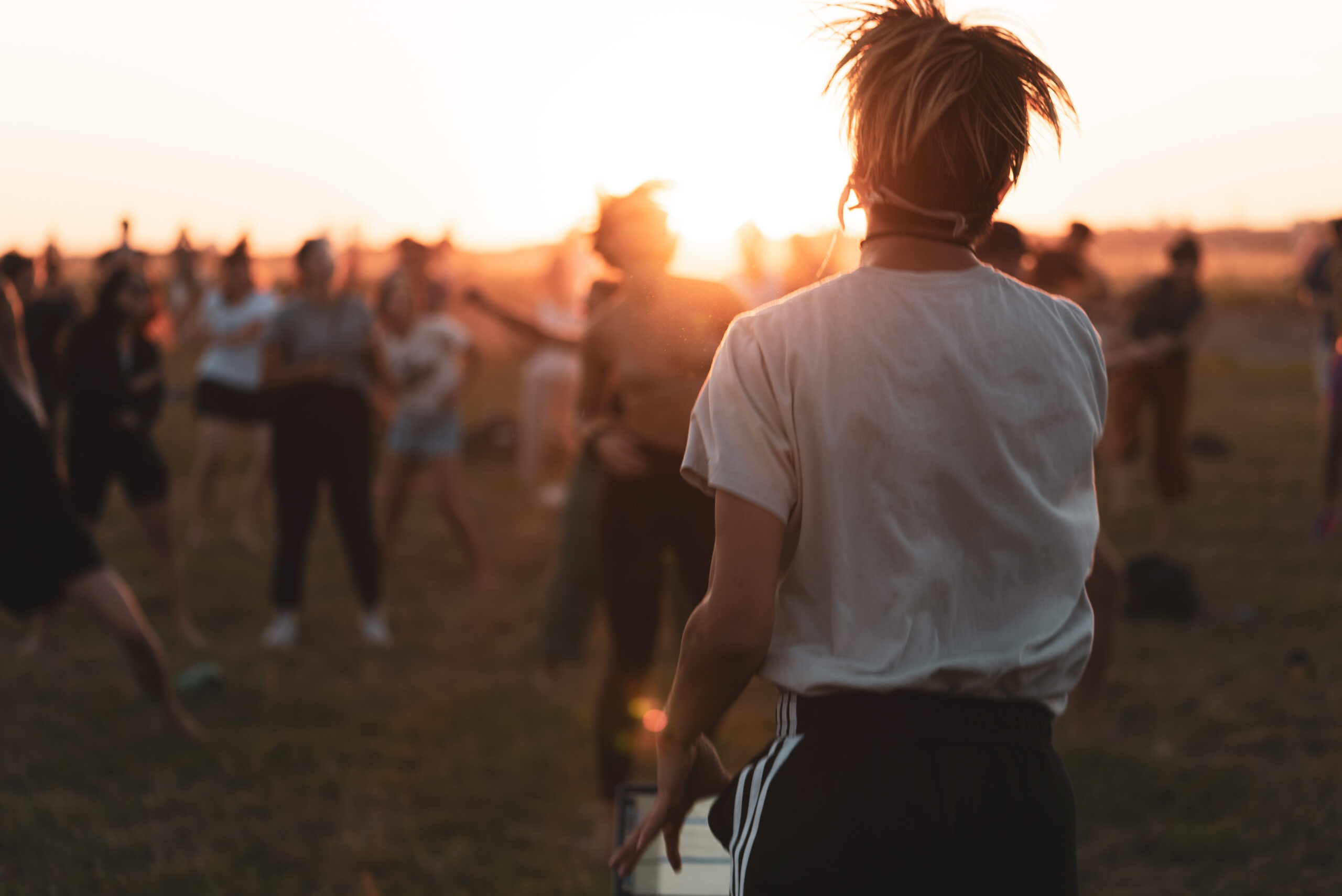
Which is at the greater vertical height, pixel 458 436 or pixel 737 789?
pixel 737 789

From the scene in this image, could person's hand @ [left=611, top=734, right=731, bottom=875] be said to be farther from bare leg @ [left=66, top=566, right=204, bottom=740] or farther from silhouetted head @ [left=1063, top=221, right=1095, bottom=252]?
silhouetted head @ [left=1063, top=221, right=1095, bottom=252]

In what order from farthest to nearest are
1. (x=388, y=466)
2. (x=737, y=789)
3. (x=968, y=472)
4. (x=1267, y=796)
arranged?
(x=388, y=466)
(x=1267, y=796)
(x=737, y=789)
(x=968, y=472)

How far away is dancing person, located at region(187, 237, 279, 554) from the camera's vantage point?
7945mm

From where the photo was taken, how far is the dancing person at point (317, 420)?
6012 millimetres

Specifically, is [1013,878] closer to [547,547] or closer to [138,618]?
[138,618]

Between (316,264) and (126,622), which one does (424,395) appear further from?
(126,622)

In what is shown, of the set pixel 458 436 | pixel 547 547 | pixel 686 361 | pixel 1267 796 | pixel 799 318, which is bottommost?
pixel 547 547

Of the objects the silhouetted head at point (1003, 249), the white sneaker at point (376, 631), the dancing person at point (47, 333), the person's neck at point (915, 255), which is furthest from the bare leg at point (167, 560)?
the person's neck at point (915, 255)

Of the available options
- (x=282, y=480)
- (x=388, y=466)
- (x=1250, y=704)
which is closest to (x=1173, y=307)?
(x=1250, y=704)

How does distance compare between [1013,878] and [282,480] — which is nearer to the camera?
[1013,878]

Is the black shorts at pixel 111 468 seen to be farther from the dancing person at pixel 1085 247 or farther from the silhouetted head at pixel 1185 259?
the silhouetted head at pixel 1185 259

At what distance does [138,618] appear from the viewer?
4250mm

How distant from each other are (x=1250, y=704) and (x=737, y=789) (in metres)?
4.40

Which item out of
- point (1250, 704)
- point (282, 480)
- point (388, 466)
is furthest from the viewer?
point (388, 466)
